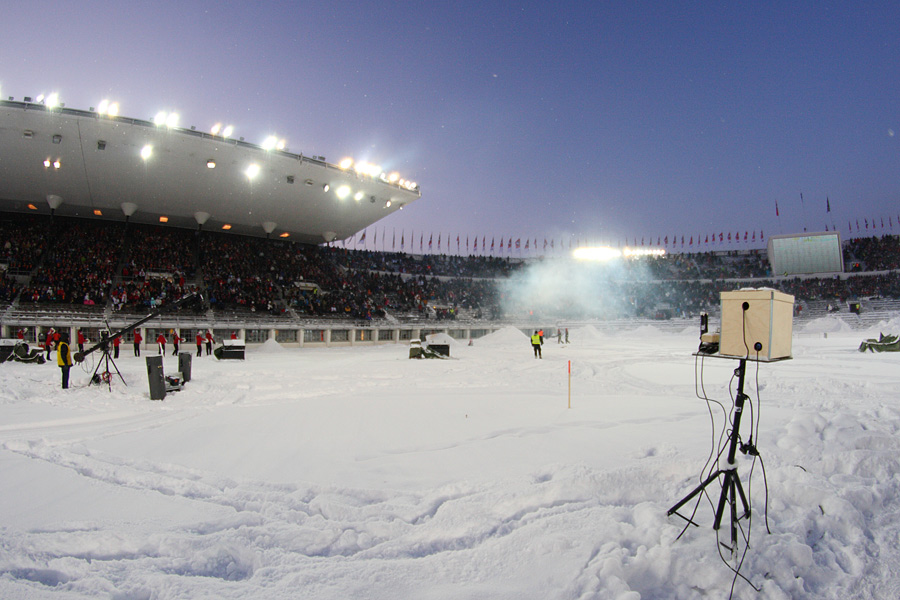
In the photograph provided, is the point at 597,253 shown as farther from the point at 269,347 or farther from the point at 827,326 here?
the point at 269,347

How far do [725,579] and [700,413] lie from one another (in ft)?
22.3

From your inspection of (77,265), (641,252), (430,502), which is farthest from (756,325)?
(641,252)

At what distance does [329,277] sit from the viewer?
137 feet

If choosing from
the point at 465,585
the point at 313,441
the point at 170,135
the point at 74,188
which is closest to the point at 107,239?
the point at 74,188

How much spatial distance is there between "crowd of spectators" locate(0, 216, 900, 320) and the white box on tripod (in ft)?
105

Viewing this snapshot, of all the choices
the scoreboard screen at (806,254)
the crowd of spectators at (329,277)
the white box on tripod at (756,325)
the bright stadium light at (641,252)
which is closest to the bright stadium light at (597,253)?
the bright stadium light at (641,252)

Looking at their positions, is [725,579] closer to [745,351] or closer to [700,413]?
[745,351]

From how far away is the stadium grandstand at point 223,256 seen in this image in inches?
1011

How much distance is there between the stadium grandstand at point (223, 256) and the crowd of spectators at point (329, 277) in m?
0.16

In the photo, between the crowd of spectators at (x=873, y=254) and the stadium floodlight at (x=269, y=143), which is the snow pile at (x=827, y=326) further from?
the stadium floodlight at (x=269, y=143)

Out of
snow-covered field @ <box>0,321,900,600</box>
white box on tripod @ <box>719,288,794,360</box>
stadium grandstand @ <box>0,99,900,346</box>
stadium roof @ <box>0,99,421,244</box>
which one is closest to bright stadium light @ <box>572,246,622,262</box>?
stadium grandstand @ <box>0,99,900,346</box>

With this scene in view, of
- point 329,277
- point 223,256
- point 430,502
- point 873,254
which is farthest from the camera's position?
point 873,254

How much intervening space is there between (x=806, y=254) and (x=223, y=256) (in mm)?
63350

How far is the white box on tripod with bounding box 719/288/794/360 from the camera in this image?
3771mm
